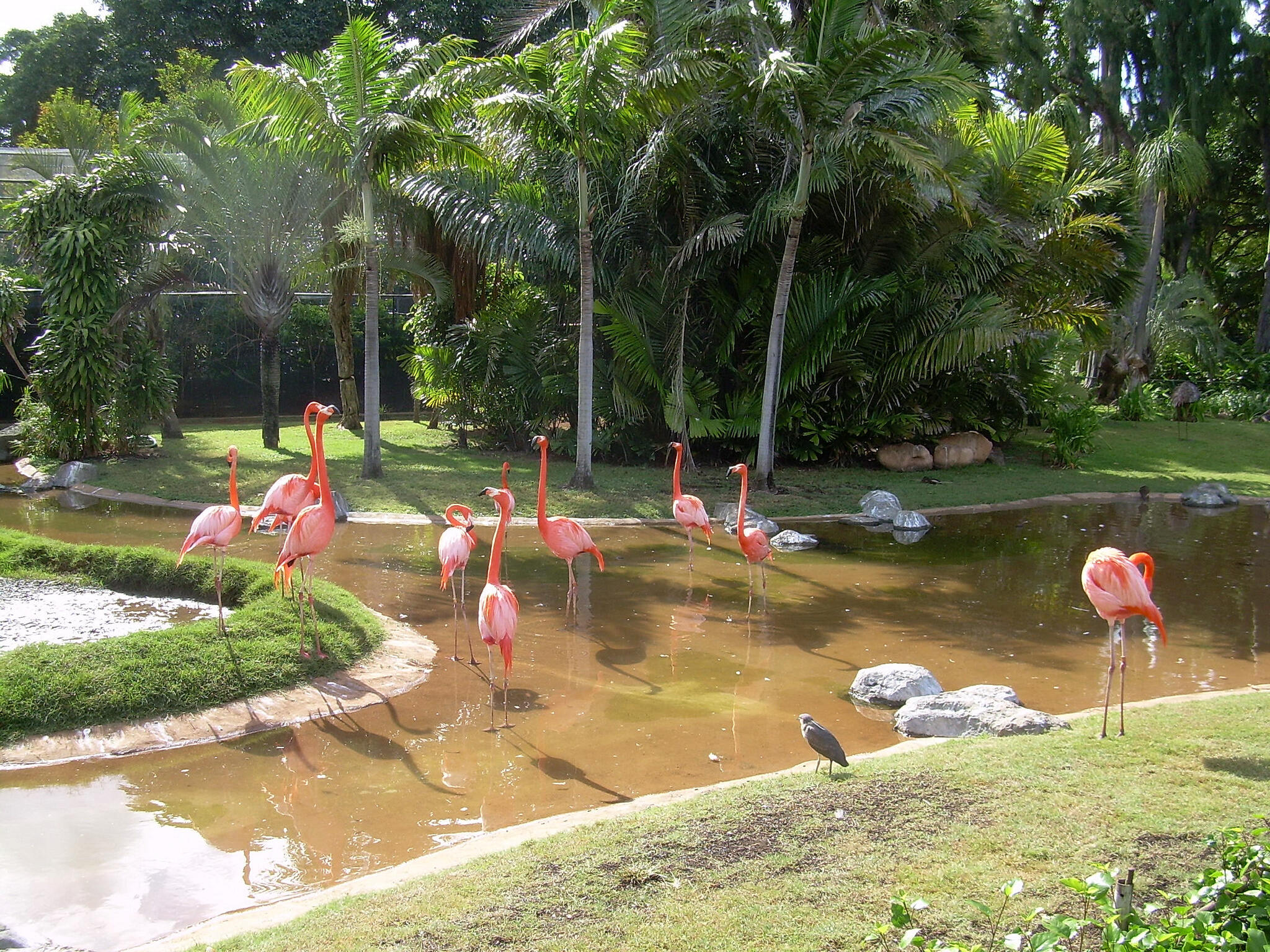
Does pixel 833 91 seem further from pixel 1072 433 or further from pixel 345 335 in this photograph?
pixel 345 335

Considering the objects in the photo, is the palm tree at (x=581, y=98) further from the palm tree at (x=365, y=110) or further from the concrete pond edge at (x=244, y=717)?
the concrete pond edge at (x=244, y=717)

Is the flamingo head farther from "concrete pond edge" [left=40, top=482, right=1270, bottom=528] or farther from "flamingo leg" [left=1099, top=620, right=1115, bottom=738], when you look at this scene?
"flamingo leg" [left=1099, top=620, right=1115, bottom=738]

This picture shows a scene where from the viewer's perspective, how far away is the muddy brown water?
4852 mm

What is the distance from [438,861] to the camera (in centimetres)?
462

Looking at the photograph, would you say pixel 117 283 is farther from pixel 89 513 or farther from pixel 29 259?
pixel 89 513

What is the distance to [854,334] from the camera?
15.0 m

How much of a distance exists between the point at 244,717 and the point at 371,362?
8363 mm

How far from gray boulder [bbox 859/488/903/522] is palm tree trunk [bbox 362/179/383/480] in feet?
22.4

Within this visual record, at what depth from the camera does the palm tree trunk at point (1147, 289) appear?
23719mm

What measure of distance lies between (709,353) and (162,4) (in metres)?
23.1

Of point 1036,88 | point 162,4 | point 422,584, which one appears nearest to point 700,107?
point 422,584

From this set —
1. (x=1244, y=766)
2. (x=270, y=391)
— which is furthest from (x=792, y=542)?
(x=270, y=391)

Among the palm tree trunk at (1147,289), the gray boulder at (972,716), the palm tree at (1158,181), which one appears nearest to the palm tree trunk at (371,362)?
the gray boulder at (972,716)

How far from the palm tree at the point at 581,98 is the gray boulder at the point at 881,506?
4.00 m
